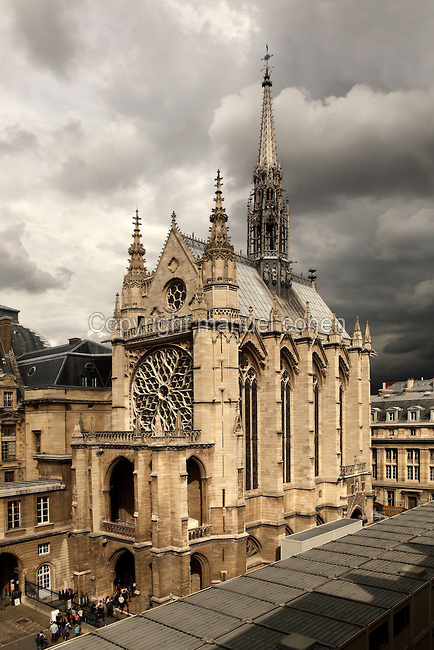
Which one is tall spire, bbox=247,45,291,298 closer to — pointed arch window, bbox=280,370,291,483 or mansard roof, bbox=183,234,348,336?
mansard roof, bbox=183,234,348,336

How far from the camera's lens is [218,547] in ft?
117

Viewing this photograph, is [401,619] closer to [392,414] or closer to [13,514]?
[13,514]

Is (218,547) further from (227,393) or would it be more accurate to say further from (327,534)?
(227,393)

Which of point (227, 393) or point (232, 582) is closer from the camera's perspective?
point (232, 582)

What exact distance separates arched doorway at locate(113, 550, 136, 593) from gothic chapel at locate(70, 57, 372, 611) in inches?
3.3

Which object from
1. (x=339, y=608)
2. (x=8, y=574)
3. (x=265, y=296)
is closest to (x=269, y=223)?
(x=265, y=296)

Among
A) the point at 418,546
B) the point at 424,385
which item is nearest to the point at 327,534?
the point at 418,546

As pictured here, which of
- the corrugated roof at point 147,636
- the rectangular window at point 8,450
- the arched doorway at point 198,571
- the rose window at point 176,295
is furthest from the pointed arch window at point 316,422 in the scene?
the corrugated roof at point 147,636

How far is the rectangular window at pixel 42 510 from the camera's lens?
127 feet

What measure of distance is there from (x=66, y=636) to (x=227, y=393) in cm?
1675

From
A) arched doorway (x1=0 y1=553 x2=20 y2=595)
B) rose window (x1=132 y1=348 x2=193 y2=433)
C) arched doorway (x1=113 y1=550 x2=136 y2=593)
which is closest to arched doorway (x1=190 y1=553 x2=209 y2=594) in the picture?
arched doorway (x1=113 y1=550 x2=136 y2=593)

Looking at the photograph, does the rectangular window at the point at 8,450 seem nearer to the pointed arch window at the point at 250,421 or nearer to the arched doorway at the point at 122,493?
the arched doorway at the point at 122,493

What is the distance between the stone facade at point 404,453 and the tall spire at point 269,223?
81.0ft

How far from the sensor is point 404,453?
64.5 metres
